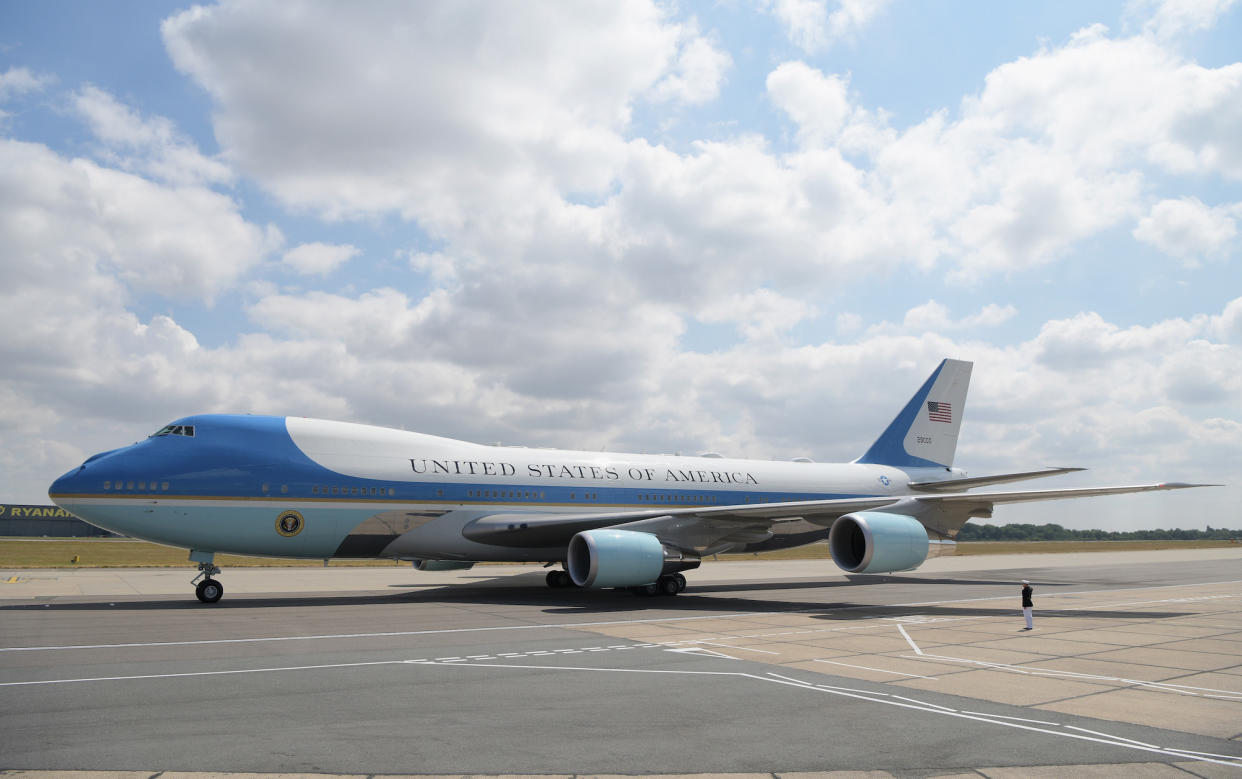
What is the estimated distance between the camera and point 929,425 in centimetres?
3438

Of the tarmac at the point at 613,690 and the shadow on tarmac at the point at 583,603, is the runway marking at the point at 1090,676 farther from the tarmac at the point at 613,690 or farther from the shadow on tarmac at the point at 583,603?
the shadow on tarmac at the point at 583,603

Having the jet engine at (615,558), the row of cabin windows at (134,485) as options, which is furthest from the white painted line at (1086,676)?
the row of cabin windows at (134,485)

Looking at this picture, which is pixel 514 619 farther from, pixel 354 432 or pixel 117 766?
pixel 117 766

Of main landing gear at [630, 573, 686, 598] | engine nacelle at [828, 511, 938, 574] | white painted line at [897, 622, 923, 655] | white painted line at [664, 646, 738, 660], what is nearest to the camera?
white painted line at [664, 646, 738, 660]

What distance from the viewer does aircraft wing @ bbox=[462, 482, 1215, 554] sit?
71.9ft

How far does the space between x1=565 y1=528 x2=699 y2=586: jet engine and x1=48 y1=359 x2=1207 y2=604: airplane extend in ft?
0.12

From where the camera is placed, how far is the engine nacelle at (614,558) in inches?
786

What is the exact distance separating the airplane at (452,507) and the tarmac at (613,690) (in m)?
1.81

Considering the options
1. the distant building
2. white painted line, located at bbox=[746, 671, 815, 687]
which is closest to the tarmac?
white painted line, located at bbox=[746, 671, 815, 687]

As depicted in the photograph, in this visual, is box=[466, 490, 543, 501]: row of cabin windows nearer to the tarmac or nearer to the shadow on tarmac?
the shadow on tarmac

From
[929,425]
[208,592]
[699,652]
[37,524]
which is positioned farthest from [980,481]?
[37,524]

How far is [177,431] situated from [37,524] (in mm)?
88648

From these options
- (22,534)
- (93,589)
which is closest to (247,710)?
(93,589)

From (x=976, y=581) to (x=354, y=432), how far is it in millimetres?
23510
